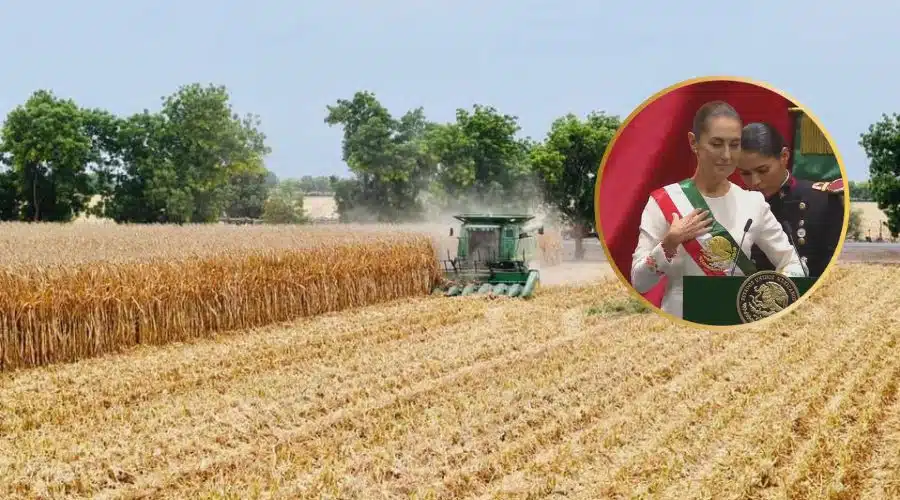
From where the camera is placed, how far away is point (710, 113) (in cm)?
368

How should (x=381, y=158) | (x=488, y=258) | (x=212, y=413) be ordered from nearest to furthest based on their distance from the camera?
(x=212, y=413) → (x=488, y=258) → (x=381, y=158)

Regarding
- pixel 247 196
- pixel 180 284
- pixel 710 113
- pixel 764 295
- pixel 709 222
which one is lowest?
pixel 180 284

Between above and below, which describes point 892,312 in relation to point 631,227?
below

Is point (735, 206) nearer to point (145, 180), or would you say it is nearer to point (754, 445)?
point (754, 445)

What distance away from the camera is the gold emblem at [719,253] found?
371cm

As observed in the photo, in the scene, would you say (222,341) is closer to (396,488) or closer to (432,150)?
(396,488)

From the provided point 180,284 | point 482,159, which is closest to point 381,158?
point 482,159

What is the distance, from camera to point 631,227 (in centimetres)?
379

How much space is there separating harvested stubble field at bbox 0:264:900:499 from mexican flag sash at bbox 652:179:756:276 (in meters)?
2.80

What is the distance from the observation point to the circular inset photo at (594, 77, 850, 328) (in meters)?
3.67

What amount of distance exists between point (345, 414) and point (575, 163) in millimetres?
23294

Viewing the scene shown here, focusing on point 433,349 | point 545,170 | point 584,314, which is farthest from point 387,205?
point 433,349

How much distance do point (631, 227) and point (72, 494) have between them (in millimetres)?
5001

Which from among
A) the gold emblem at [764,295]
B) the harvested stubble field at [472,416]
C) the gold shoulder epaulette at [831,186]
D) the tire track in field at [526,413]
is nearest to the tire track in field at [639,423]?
the harvested stubble field at [472,416]
